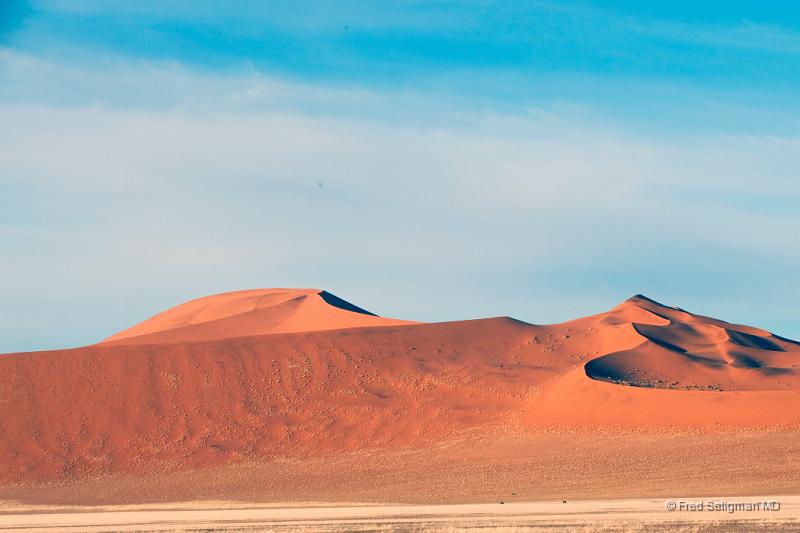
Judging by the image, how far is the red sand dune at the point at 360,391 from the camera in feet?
200

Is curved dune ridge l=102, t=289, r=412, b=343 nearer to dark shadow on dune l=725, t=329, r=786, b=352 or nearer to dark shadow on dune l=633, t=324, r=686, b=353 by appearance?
dark shadow on dune l=633, t=324, r=686, b=353

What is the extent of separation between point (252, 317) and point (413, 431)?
37.5m

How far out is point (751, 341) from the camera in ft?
274

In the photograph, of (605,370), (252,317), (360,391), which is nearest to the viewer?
(360,391)

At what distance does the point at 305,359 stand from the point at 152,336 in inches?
1042

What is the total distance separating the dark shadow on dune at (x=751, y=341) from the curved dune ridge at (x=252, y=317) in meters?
22.7

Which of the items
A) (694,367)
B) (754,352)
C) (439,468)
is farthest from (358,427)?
Answer: (754,352)

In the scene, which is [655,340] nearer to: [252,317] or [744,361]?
[744,361]

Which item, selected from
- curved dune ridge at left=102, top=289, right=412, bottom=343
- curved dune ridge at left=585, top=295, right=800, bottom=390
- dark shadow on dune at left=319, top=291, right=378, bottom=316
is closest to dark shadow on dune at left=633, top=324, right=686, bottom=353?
curved dune ridge at left=585, top=295, right=800, bottom=390

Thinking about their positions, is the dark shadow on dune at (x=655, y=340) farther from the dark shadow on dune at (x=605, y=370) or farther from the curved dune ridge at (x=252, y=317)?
the curved dune ridge at (x=252, y=317)

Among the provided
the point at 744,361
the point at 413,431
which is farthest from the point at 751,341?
the point at 413,431

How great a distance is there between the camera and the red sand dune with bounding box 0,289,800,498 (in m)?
61.0

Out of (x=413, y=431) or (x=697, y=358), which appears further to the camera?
(x=697, y=358)

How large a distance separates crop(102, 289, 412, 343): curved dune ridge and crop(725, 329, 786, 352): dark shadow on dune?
74.5ft
